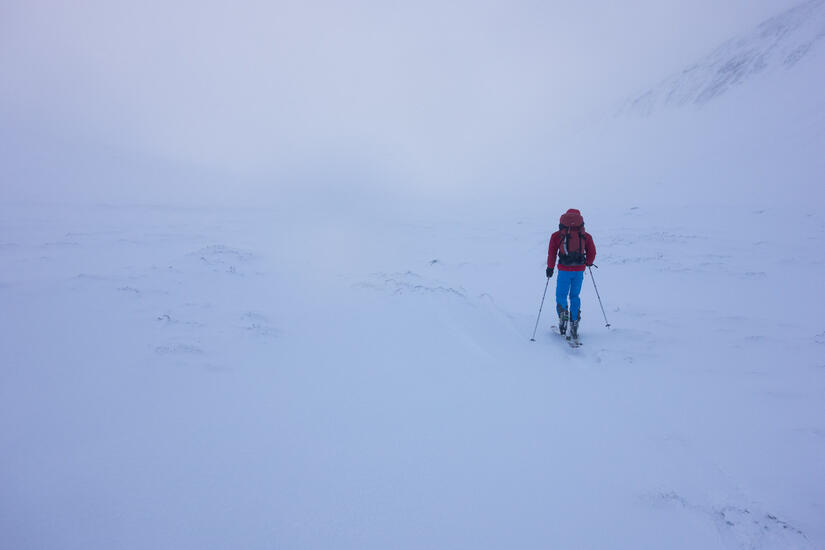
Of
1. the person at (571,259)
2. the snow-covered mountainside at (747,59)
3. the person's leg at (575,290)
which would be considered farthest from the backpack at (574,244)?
the snow-covered mountainside at (747,59)

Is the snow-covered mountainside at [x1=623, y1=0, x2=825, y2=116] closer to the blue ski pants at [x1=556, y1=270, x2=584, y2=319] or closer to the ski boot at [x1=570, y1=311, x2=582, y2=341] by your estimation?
the blue ski pants at [x1=556, y1=270, x2=584, y2=319]

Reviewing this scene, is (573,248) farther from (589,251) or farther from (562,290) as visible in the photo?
(562,290)

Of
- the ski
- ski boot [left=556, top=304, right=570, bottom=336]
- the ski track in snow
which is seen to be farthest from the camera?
ski boot [left=556, top=304, right=570, bottom=336]

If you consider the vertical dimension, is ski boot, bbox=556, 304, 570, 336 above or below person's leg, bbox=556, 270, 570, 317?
below

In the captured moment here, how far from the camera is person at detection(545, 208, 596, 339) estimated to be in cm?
607

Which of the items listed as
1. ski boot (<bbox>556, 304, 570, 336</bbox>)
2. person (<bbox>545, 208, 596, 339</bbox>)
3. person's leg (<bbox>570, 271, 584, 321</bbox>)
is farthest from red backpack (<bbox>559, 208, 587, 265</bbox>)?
ski boot (<bbox>556, 304, 570, 336</bbox>)

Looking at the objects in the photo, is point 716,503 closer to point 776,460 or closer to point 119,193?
point 776,460

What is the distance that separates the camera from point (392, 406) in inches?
140

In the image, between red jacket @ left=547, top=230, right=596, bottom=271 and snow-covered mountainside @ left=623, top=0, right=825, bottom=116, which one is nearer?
red jacket @ left=547, top=230, right=596, bottom=271

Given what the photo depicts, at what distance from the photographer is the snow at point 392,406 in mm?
2268

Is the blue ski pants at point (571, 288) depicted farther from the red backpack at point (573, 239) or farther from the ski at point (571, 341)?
the ski at point (571, 341)

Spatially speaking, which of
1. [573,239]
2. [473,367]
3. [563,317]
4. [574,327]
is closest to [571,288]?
[563,317]

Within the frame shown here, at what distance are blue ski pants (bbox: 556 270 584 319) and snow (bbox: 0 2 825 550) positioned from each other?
576mm

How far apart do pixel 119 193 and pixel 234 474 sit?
33248 millimetres
